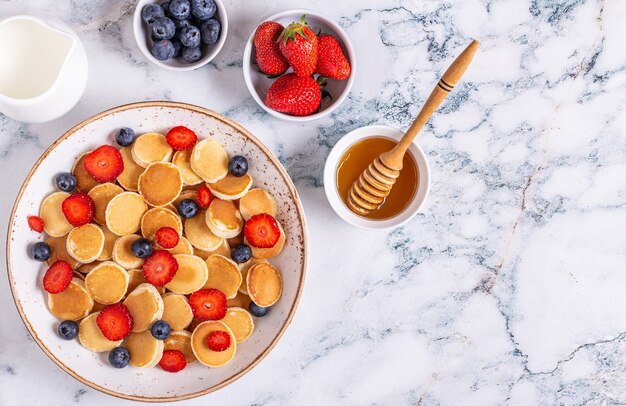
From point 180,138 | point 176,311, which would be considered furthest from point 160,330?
point 180,138

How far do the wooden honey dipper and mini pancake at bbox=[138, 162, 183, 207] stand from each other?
341 mm

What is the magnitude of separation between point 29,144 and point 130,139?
242 millimetres

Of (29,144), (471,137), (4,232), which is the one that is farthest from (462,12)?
(4,232)

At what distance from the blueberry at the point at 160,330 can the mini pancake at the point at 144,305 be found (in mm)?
15

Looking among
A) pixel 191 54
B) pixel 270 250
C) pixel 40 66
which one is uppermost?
pixel 191 54

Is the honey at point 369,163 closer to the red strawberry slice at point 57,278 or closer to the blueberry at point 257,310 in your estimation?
the blueberry at point 257,310

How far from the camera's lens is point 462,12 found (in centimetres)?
140

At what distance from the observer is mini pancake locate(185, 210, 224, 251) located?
1.32m

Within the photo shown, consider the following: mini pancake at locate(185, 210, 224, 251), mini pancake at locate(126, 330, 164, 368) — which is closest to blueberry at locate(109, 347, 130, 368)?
mini pancake at locate(126, 330, 164, 368)

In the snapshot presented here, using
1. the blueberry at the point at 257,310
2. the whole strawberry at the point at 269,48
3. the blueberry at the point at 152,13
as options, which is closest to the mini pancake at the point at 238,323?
the blueberry at the point at 257,310

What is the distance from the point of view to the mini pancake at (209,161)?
129 cm

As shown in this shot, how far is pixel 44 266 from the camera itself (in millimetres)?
1306

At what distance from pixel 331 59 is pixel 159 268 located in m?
0.51

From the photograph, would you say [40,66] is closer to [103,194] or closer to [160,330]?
[103,194]
